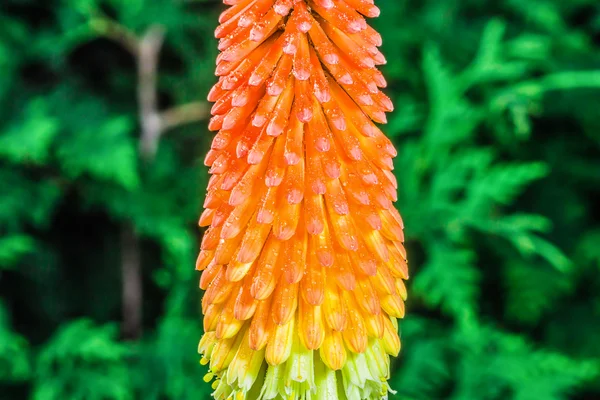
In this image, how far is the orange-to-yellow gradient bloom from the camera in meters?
1.31

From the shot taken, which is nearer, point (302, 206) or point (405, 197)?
point (302, 206)

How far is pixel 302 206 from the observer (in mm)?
1365

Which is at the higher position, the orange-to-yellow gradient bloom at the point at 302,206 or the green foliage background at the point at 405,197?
the green foliage background at the point at 405,197

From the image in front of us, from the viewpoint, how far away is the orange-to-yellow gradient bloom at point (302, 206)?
1.31 meters

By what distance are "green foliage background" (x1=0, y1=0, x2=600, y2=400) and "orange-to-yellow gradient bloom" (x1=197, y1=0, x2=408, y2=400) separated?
1594mm

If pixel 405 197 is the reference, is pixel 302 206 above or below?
below

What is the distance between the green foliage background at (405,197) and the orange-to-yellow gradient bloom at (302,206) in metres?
1.59

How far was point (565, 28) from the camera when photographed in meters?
3.82

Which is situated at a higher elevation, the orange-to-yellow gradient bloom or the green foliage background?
the green foliage background

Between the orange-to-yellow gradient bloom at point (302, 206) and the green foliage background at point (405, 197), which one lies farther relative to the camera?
the green foliage background at point (405, 197)

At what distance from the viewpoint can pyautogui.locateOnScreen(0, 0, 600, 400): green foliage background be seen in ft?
9.91

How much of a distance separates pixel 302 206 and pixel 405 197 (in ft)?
6.34

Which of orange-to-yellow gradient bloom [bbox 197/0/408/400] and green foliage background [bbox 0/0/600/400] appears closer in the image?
orange-to-yellow gradient bloom [bbox 197/0/408/400]

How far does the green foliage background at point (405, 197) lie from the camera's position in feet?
9.91
